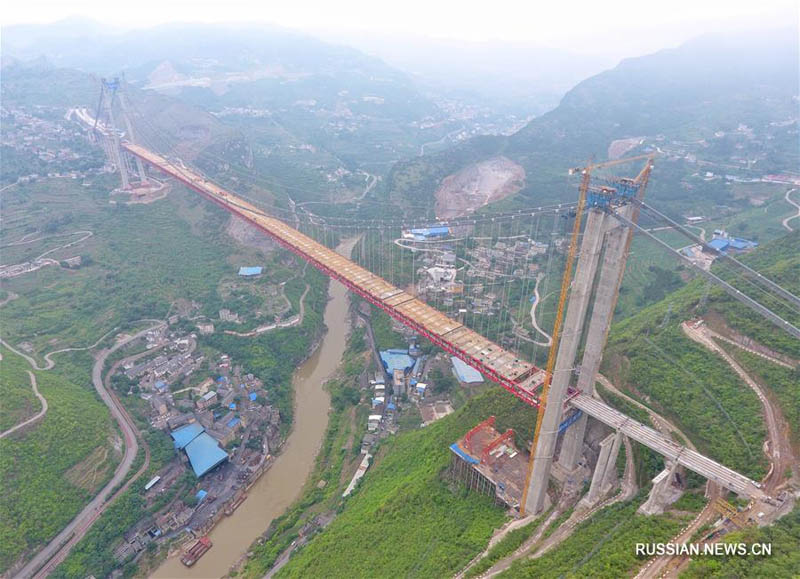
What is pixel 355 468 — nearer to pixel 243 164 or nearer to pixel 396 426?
pixel 396 426

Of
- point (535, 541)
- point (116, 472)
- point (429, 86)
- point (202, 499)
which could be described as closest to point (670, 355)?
point (535, 541)

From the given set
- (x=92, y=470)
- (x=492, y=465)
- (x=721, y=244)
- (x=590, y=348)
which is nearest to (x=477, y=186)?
(x=721, y=244)

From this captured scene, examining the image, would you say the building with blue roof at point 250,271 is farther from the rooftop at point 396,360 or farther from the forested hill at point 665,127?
the forested hill at point 665,127

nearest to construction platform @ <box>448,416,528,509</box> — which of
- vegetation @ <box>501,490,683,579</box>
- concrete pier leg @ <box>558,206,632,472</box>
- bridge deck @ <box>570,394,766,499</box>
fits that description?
concrete pier leg @ <box>558,206,632,472</box>

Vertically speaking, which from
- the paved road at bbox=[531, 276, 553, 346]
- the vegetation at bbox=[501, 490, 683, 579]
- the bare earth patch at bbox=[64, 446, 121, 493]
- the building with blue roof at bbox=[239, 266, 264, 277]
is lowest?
the bare earth patch at bbox=[64, 446, 121, 493]

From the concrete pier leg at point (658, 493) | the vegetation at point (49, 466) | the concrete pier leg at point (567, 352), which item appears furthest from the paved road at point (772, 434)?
the vegetation at point (49, 466)

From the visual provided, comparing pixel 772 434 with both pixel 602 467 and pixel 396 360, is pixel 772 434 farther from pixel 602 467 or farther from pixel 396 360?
pixel 396 360

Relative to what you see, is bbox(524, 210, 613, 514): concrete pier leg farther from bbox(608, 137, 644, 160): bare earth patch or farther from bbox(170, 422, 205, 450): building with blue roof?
bbox(608, 137, 644, 160): bare earth patch
